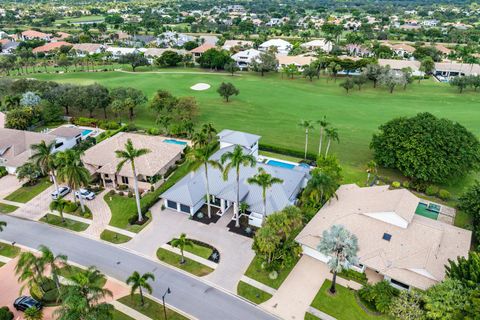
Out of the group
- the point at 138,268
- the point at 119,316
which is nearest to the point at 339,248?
the point at 119,316

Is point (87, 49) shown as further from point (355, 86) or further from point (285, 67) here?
point (355, 86)

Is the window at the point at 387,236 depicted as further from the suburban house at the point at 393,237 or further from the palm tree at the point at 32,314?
the palm tree at the point at 32,314

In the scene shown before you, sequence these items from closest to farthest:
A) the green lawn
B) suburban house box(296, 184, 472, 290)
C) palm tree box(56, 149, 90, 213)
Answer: suburban house box(296, 184, 472, 290) → palm tree box(56, 149, 90, 213) → the green lawn

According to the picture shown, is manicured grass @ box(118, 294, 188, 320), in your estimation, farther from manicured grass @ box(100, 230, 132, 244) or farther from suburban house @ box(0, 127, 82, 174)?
suburban house @ box(0, 127, 82, 174)

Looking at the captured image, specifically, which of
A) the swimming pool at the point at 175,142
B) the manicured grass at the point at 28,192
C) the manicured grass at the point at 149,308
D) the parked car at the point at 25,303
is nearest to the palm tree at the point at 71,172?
the manicured grass at the point at 28,192

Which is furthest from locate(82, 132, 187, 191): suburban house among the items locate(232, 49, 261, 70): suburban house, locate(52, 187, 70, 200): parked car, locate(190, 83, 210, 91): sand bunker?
locate(232, 49, 261, 70): suburban house

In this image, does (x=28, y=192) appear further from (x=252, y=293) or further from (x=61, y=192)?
(x=252, y=293)
